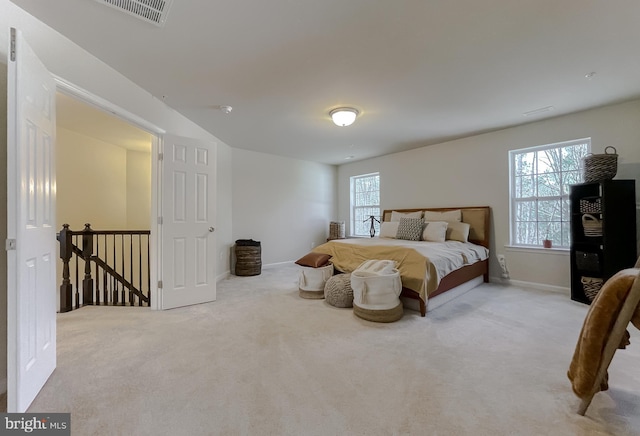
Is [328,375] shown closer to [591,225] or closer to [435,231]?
[435,231]

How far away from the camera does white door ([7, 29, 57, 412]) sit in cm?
135

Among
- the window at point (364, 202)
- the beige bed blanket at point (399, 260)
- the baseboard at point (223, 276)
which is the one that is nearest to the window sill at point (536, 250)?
the beige bed blanket at point (399, 260)

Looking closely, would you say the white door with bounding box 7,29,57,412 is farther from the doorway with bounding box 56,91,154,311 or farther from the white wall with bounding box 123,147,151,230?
the white wall with bounding box 123,147,151,230

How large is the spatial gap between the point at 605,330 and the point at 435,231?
285cm

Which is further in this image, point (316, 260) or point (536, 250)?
point (536, 250)

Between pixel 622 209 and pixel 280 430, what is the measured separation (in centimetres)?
406

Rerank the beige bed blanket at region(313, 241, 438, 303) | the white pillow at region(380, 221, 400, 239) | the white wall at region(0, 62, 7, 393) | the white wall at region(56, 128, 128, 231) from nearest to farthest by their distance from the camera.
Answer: the white wall at region(0, 62, 7, 393)
the beige bed blanket at region(313, 241, 438, 303)
the white wall at region(56, 128, 128, 231)
the white pillow at region(380, 221, 400, 239)

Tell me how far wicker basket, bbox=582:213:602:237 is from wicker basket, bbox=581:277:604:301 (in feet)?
1.68

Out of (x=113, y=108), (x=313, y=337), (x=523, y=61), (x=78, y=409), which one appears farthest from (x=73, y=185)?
(x=523, y=61)

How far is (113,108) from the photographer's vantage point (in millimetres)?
2408

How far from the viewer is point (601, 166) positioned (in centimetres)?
300

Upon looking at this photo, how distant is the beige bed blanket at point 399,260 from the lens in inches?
110

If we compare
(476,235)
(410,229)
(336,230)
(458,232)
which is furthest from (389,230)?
(336,230)

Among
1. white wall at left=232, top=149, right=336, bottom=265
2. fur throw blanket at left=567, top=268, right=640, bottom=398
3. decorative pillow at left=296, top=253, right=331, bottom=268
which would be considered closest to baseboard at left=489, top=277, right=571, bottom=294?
decorative pillow at left=296, top=253, right=331, bottom=268
